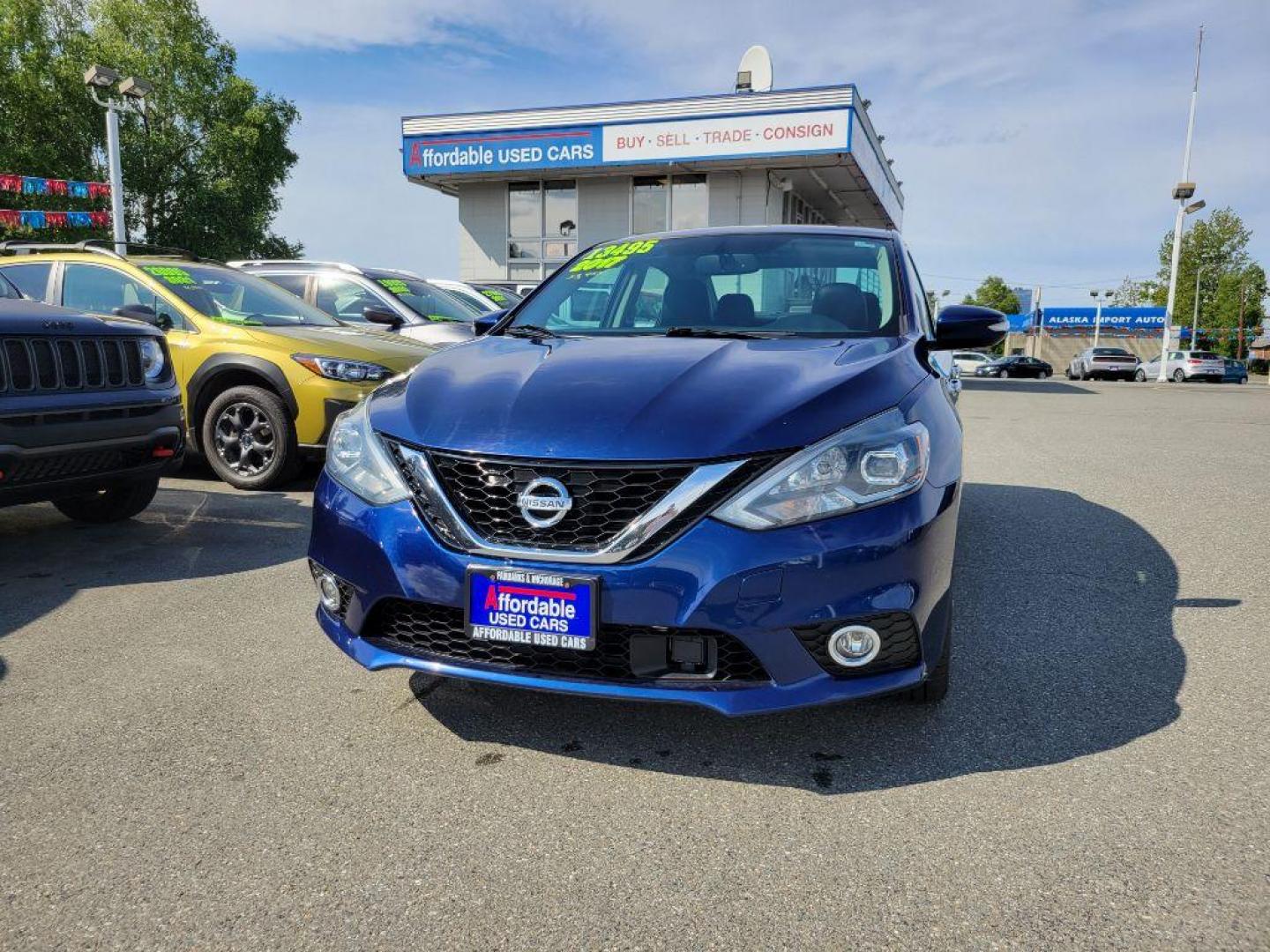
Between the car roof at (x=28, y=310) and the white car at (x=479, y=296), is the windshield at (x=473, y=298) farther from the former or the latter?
the car roof at (x=28, y=310)

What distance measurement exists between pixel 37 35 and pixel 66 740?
43.4 m

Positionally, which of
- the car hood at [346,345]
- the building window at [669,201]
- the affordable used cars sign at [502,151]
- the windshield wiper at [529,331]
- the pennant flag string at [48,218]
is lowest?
the car hood at [346,345]

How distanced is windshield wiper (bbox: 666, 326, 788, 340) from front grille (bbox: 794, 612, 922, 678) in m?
1.25

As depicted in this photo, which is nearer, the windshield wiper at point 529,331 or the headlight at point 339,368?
the windshield wiper at point 529,331

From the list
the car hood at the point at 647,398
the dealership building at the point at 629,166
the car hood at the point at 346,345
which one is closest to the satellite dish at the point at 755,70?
the dealership building at the point at 629,166

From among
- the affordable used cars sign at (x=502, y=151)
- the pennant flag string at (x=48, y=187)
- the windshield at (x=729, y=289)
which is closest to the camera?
the windshield at (x=729, y=289)

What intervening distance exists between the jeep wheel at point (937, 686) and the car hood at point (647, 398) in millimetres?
729

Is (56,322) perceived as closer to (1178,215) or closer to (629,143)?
(629,143)

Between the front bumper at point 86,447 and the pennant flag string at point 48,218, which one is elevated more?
the pennant flag string at point 48,218

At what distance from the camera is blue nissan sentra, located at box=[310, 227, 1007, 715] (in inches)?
83.7

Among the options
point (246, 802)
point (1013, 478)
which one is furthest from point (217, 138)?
point (246, 802)

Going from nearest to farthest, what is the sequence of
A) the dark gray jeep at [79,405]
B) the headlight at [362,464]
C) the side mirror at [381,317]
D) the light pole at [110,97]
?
1. the headlight at [362,464]
2. the dark gray jeep at [79,405]
3. the side mirror at [381,317]
4. the light pole at [110,97]

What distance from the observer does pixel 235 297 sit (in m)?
6.64

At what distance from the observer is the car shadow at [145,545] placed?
405 cm
